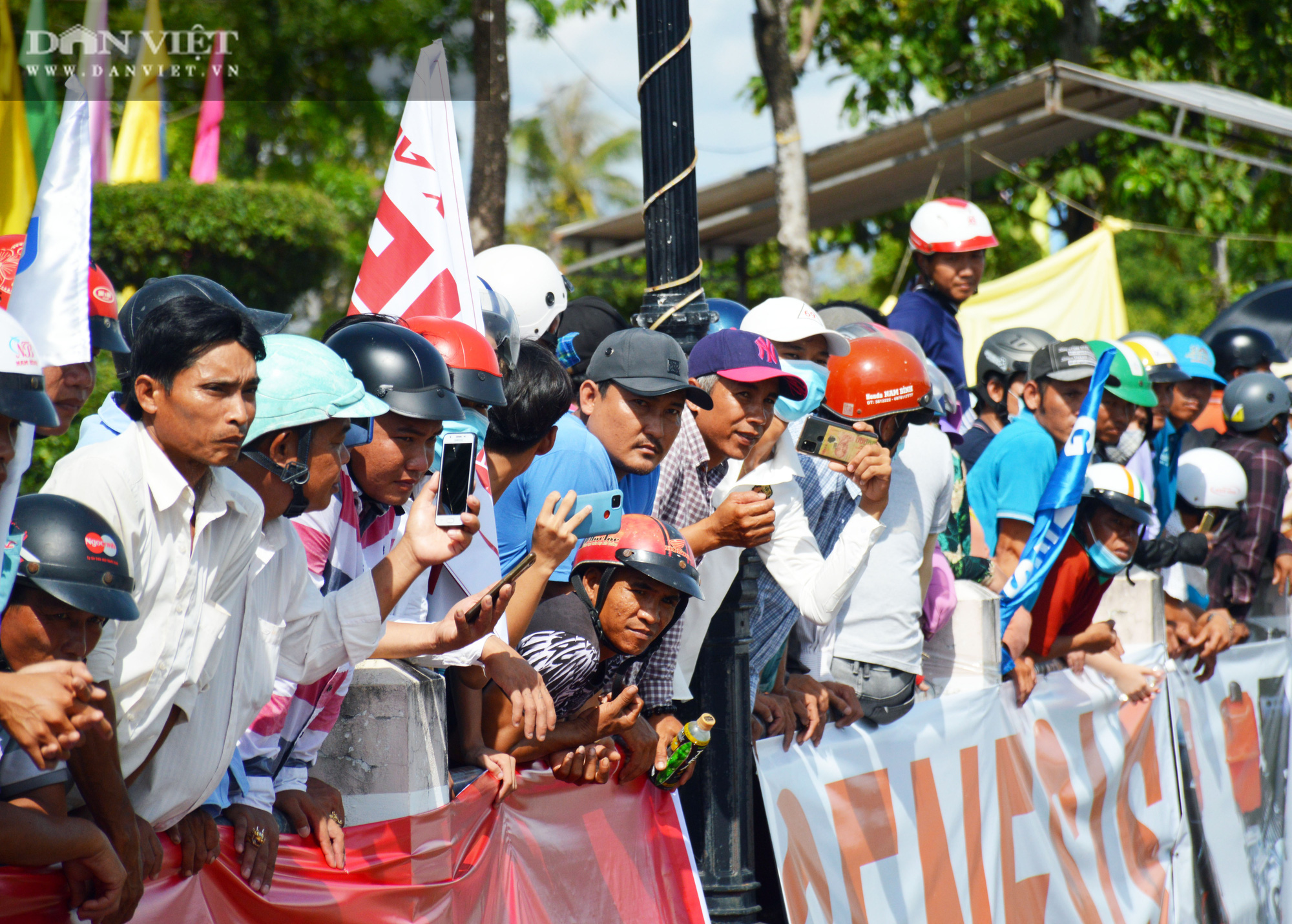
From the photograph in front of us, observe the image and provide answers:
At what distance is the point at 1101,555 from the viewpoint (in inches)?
229

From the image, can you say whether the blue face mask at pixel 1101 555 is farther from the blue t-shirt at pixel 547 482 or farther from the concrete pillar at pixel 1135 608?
the blue t-shirt at pixel 547 482

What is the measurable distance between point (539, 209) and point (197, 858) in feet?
95.7

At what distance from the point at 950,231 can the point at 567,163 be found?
25.6 metres

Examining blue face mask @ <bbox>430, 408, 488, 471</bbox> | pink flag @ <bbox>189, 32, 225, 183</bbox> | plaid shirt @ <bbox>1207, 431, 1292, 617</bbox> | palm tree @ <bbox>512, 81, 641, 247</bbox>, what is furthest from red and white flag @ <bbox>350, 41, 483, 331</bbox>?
palm tree @ <bbox>512, 81, 641, 247</bbox>

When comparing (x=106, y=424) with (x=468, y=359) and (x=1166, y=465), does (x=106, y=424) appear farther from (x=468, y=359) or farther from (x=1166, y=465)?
(x=1166, y=465)

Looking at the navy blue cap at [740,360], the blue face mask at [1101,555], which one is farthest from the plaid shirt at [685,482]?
the blue face mask at [1101,555]

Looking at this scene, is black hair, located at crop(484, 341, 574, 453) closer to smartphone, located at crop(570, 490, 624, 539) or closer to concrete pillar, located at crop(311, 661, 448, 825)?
smartphone, located at crop(570, 490, 624, 539)

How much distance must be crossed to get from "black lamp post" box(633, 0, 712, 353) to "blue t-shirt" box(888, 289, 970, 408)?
270cm

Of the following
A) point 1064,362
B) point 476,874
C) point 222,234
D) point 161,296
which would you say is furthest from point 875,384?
point 222,234

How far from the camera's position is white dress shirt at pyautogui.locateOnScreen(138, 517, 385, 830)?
2.70 m

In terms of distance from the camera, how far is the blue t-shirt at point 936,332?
680cm

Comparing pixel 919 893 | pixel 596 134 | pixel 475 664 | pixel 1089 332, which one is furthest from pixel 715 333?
pixel 596 134

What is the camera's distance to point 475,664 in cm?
344

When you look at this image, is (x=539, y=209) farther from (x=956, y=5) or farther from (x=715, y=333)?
(x=715, y=333)
